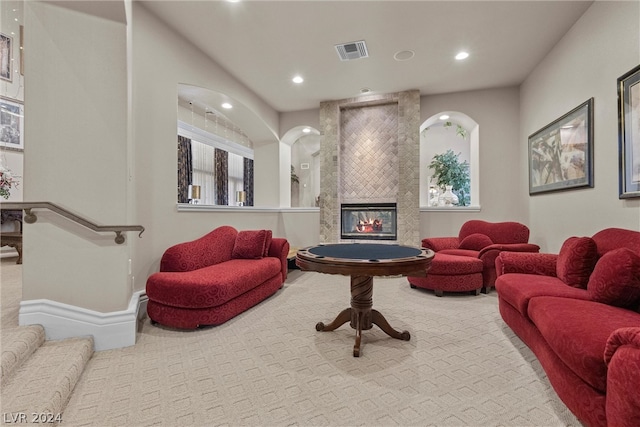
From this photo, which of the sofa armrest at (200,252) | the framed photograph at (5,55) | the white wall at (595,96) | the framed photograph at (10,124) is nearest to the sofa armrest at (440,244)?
the white wall at (595,96)

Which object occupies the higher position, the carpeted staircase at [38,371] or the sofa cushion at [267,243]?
the sofa cushion at [267,243]

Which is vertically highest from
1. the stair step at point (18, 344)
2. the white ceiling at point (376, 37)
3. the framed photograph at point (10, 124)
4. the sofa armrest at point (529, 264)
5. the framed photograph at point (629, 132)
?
the white ceiling at point (376, 37)

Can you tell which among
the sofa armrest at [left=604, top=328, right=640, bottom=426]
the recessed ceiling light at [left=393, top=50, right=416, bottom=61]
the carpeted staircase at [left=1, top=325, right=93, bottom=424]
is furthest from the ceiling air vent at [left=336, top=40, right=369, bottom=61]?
the carpeted staircase at [left=1, top=325, right=93, bottom=424]

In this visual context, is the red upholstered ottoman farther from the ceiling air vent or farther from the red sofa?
the ceiling air vent

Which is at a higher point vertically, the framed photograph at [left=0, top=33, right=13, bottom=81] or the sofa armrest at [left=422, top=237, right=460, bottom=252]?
the framed photograph at [left=0, top=33, right=13, bottom=81]

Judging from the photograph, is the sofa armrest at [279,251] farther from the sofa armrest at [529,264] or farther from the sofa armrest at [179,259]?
the sofa armrest at [529,264]

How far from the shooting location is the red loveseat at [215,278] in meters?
2.44

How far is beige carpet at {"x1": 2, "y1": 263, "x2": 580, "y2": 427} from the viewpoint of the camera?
4.69ft

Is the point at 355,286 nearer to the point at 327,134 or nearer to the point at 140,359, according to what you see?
the point at 140,359

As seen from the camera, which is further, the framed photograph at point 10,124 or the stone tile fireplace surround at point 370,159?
the stone tile fireplace surround at point 370,159

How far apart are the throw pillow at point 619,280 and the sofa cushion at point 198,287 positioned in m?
2.70

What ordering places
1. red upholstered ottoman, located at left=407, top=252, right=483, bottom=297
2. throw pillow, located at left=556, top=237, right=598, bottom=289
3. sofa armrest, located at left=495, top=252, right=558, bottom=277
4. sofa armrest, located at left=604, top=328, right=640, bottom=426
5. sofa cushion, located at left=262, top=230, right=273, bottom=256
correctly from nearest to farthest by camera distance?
sofa armrest, located at left=604, top=328, right=640, bottom=426 < throw pillow, located at left=556, top=237, right=598, bottom=289 < sofa armrest, located at left=495, top=252, right=558, bottom=277 < red upholstered ottoman, located at left=407, top=252, right=483, bottom=297 < sofa cushion, located at left=262, top=230, right=273, bottom=256

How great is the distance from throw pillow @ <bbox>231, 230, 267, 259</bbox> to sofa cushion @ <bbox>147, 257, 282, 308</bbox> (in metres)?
0.67

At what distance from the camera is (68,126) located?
2.11 metres
